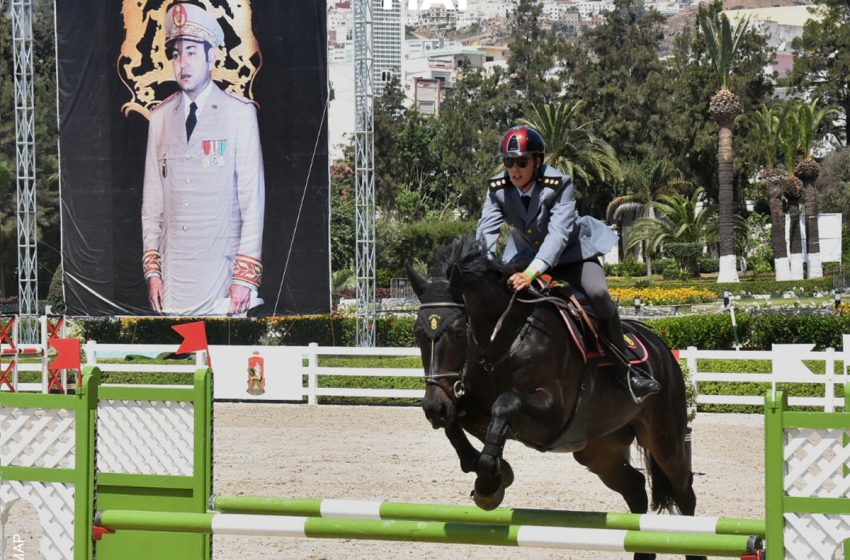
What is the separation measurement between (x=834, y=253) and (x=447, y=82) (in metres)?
89.5

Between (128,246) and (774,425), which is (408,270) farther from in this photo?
(128,246)

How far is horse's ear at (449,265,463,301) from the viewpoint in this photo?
593 cm

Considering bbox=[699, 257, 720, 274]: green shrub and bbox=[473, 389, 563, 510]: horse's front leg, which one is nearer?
bbox=[473, 389, 563, 510]: horse's front leg

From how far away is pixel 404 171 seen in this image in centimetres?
7575

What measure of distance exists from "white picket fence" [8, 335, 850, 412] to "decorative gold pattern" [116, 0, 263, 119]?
6364 mm

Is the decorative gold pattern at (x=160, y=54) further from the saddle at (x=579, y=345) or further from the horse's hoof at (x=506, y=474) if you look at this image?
the horse's hoof at (x=506, y=474)

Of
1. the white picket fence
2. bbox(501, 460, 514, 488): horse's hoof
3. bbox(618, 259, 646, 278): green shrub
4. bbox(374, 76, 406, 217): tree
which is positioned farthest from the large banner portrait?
bbox(374, 76, 406, 217): tree

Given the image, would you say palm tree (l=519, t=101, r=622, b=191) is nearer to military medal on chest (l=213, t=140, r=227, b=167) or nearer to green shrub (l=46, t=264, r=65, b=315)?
green shrub (l=46, t=264, r=65, b=315)

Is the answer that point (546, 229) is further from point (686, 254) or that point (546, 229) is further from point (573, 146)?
point (573, 146)

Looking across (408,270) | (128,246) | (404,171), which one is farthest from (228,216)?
(404,171)

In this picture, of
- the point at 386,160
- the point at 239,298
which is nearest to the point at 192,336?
the point at 239,298

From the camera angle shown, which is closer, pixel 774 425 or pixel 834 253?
pixel 774 425

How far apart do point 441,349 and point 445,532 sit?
1.07 meters

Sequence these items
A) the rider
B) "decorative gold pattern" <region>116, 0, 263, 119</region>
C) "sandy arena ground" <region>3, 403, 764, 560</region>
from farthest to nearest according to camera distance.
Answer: "decorative gold pattern" <region>116, 0, 263, 119</region> → "sandy arena ground" <region>3, 403, 764, 560</region> → the rider
